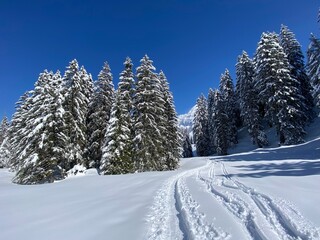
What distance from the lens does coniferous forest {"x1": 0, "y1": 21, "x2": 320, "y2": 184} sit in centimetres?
2378

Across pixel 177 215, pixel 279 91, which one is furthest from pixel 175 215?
pixel 279 91

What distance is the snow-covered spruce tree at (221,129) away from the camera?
152ft

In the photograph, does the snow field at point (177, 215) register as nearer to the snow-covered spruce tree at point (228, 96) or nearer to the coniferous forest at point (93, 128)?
the coniferous forest at point (93, 128)

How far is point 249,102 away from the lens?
42.5 metres

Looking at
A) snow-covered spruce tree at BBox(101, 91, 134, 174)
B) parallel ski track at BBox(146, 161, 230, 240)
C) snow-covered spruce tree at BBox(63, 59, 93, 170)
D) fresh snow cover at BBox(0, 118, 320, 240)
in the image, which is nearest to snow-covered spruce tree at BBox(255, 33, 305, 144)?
snow-covered spruce tree at BBox(101, 91, 134, 174)

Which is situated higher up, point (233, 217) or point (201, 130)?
point (201, 130)

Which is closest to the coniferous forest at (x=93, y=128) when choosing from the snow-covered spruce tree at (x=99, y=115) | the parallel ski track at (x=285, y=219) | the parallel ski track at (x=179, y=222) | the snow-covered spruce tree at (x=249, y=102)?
the snow-covered spruce tree at (x=99, y=115)

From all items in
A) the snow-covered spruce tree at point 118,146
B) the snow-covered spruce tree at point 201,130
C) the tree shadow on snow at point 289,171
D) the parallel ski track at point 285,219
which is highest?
the snow-covered spruce tree at point 201,130

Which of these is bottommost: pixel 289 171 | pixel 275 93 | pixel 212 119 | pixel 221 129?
pixel 289 171

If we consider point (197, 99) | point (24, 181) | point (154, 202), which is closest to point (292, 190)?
point (154, 202)

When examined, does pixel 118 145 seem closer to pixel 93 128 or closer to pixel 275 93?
pixel 93 128

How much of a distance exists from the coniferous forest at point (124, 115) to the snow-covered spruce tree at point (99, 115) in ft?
0.39

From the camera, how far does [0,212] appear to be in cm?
873

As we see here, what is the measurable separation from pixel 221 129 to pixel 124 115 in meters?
25.7
